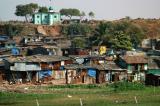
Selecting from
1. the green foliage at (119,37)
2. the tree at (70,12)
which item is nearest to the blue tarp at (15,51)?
the green foliage at (119,37)

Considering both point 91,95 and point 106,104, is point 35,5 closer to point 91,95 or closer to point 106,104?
point 91,95

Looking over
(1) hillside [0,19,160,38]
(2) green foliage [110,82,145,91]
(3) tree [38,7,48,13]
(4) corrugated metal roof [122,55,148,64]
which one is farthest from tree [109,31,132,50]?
(3) tree [38,7,48,13]

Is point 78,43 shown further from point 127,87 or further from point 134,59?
point 127,87

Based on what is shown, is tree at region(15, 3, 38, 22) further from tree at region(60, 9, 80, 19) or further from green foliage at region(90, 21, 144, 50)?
green foliage at region(90, 21, 144, 50)

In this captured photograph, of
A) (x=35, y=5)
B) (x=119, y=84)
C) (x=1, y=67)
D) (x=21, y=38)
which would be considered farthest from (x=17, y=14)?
(x=119, y=84)

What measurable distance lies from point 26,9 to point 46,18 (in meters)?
13.1

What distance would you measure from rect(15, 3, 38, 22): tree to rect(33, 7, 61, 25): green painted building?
32.2ft

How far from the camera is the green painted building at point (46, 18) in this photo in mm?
116250

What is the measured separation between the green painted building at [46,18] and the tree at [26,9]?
9.80m

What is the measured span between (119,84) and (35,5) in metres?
77.5

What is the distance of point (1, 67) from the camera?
64750 millimetres

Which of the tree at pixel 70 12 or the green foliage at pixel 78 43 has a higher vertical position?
the tree at pixel 70 12

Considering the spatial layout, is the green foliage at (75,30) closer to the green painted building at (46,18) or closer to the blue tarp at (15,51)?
the green painted building at (46,18)

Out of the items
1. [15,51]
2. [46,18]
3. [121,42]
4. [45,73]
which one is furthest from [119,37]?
[46,18]
